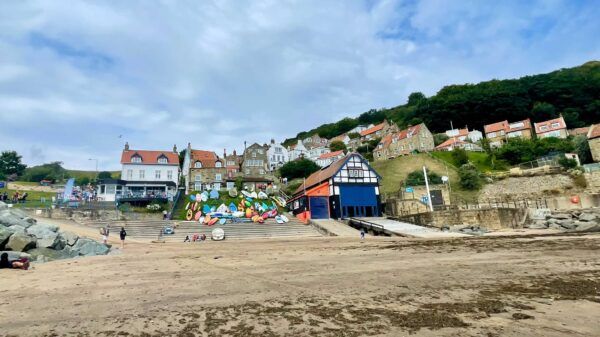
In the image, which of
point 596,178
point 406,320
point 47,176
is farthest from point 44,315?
point 47,176

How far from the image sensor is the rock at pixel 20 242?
1571 centimetres

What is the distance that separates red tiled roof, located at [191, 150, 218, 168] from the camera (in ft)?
197

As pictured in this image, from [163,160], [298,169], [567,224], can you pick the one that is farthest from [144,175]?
[567,224]

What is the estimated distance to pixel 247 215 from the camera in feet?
126

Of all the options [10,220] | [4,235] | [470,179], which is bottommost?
[4,235]

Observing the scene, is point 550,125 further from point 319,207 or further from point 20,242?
point 20,242

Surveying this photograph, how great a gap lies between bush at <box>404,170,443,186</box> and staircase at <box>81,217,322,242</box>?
19.6 m

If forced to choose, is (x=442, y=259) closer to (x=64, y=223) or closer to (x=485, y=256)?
(x=485, y=256)

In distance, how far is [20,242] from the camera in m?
16.0

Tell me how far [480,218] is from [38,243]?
34665 mm

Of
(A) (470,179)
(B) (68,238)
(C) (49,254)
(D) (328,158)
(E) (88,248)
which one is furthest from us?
(D) (328,158)

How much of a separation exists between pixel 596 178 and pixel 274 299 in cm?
4772

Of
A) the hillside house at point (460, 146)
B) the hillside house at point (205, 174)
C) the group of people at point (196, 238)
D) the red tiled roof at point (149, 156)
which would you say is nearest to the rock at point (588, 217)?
the group of people at point (196, 238)

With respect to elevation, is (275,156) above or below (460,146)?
above
